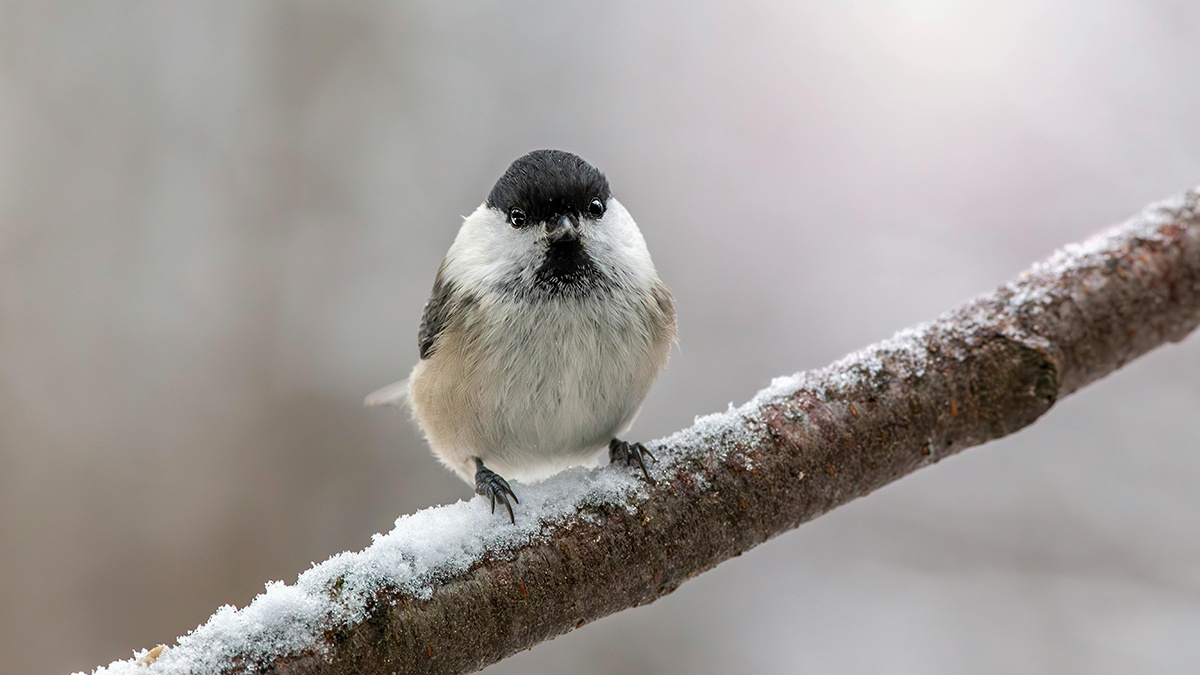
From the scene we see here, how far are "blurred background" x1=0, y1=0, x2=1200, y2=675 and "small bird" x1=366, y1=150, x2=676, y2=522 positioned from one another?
1213 mm

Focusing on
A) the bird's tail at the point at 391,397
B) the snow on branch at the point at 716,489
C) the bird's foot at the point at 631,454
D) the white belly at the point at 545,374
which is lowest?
the snow on branch at the point at 716,489

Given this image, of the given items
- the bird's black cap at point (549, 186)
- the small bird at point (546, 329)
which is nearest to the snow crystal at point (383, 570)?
the small bird at point (546, 329)

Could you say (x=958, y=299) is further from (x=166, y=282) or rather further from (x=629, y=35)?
(x=166, y=282)

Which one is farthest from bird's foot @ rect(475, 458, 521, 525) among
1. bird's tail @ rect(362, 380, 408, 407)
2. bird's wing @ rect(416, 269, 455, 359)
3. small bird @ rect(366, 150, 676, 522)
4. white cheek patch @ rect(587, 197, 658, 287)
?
bird's tail @ rect(362, 380, 408, 407)

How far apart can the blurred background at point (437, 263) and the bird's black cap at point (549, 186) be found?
4.31 feet

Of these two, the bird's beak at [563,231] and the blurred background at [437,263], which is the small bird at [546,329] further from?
the blurred background at [437,263]

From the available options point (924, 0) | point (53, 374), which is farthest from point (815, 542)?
point (53, 374)

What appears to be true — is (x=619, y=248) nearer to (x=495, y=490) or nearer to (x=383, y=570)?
(x=495, y=490)

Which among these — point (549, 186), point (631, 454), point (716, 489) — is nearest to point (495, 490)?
point (631, 454)

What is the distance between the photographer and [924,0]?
9.54 ft

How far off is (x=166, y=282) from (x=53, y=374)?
0.47 meters

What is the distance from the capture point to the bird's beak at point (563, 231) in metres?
1.66

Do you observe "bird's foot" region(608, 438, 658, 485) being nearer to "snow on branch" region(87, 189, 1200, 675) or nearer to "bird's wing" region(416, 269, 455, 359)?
"snow on branch" region(87, 189, 1200, 675)

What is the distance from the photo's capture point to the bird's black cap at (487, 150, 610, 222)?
1697 millimetres
